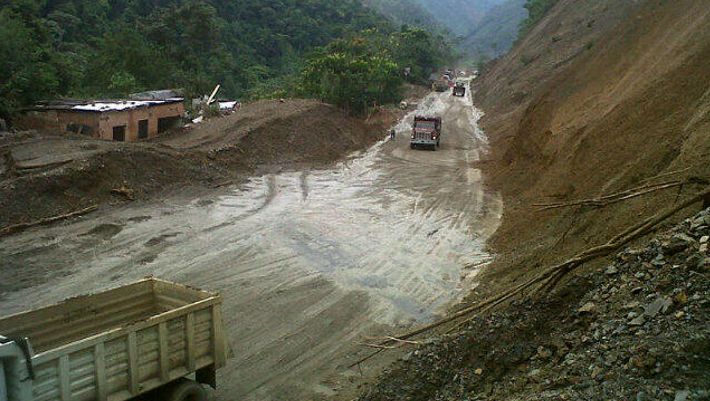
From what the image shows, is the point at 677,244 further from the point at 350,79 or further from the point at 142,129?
the point at 350,79

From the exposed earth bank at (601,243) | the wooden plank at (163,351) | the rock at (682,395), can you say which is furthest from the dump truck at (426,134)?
the rock at (682,395)

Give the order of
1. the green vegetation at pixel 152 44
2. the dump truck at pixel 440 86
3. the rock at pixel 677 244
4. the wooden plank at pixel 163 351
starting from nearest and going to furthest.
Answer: the rock at pixel 677 244, the wooden plank at pixel 163 351, the green vegetation at pixel 152 44, the dump truck at pixel 440 86

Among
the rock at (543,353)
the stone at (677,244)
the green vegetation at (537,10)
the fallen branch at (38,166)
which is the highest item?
the green vegetation at (537,10)

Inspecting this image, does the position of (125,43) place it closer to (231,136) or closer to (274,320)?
(231,136)

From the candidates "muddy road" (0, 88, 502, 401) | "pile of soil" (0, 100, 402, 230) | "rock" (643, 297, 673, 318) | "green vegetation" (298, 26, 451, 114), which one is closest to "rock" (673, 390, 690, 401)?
"rock" (643, 297, 673, 318)

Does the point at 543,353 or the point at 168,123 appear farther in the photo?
the point at 168,123

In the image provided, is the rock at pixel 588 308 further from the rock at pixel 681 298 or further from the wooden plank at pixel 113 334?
the wooden plank at pixel 113 334

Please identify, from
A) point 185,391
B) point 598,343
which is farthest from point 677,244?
point 185,391

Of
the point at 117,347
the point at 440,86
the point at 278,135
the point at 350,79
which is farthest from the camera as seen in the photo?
the point at 440,86

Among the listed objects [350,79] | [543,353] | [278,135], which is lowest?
[278,135]

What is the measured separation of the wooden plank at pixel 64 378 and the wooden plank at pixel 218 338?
7.28 ft

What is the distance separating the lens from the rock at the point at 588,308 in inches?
333

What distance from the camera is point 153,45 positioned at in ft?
184

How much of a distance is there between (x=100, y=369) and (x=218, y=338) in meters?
1.91
